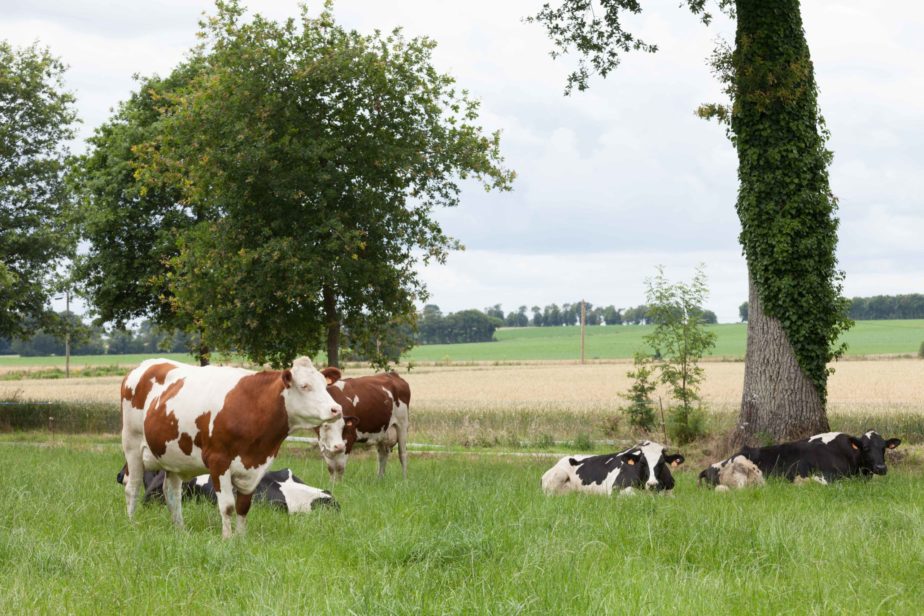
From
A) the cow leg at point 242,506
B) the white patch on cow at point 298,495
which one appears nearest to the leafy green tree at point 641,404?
the white patch on cow at point 298,495

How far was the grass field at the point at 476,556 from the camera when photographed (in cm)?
609

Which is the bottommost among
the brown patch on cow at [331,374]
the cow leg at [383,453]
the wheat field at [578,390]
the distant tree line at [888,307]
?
the wheat field at [578,390]

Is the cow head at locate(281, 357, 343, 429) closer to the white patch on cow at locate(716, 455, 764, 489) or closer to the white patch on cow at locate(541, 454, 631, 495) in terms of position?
the white patch on cow at locate(541, 454, 631, 495)

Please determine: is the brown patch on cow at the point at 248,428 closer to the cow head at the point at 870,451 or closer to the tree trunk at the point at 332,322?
the cow head at the point at 870,451

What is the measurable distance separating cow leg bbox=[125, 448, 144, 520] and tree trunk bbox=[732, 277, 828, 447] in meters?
11.6

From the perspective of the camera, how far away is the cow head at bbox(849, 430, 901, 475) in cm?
1388

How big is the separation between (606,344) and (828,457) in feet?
323

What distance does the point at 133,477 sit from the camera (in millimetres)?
10117

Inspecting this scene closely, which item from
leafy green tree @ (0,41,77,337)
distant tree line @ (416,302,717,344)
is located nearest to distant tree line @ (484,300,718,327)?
distant tree line @ (416,302,717,344)

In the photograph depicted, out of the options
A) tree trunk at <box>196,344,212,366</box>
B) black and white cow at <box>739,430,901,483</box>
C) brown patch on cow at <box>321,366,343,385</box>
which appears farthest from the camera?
tree trunk at <box>196,344,212,366</box>

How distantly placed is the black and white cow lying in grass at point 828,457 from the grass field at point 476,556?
7.35 feet

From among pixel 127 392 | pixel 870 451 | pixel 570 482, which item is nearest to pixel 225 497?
pixel 127 392

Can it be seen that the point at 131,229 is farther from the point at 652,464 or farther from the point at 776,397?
the point at 652,464

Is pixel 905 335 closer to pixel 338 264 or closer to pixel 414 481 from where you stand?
pixel 338 264
